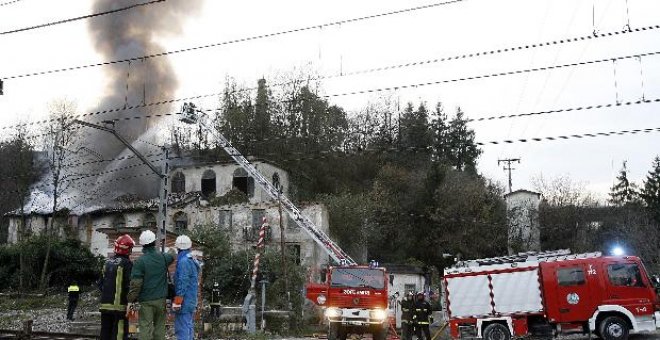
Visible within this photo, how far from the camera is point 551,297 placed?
17.0 m

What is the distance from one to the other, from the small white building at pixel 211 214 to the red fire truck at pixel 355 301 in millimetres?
18576

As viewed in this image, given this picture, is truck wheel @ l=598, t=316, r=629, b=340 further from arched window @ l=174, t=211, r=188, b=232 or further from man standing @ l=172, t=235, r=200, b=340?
arched window @ l=174, t=211, r=188, b=232

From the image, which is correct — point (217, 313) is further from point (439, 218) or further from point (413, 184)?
point (413, 184)

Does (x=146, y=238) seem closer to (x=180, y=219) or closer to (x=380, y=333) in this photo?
(x=380, y=333)

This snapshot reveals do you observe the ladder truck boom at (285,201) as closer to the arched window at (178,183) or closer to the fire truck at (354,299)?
the arched window at (178,183)

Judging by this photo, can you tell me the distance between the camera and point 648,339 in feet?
55.2

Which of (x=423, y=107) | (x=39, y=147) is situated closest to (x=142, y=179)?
(x=39, y=147)

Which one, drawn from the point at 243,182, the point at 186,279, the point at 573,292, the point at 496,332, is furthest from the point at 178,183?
the point at 186,279

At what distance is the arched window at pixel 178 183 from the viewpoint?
153 ft

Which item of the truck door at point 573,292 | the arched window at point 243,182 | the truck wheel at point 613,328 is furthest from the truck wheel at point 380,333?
the arched window at point 243,182

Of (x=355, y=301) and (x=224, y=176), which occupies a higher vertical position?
(x=224, y=176)

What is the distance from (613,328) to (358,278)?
693 cm

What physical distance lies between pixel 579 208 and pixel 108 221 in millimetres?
39932

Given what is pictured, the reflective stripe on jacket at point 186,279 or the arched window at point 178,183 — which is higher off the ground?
the arched window at point 178,183
